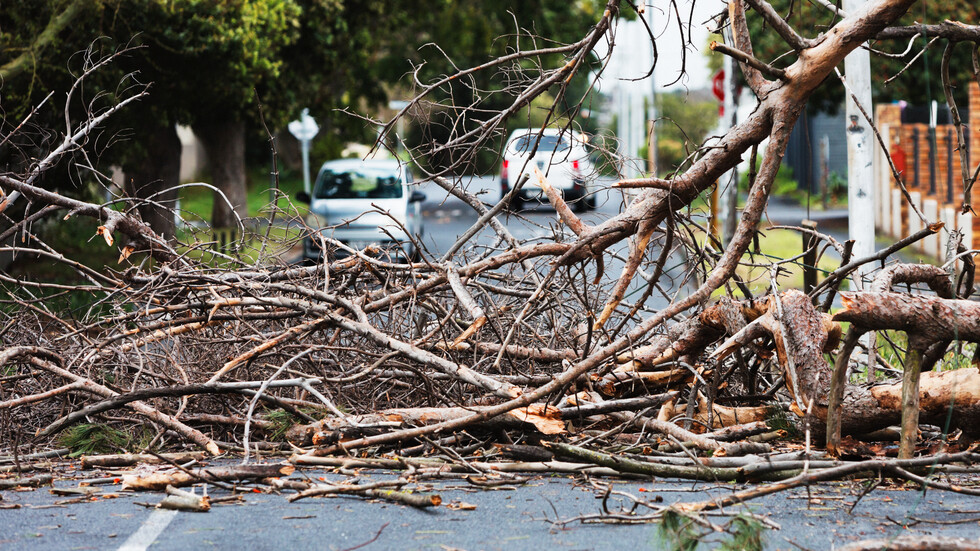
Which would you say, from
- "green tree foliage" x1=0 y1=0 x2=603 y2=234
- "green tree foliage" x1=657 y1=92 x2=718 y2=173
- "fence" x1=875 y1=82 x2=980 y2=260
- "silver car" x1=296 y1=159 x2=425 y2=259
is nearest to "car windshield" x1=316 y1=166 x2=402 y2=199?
"silver car" x1=296 y1=159 x2=425 y2=259

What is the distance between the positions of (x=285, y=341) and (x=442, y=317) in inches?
39.4

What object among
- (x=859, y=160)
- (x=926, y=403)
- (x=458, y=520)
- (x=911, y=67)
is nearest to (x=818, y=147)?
(x=911, y=67)

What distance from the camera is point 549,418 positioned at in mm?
5316

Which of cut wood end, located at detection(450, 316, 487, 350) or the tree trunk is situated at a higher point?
cut wood end, located at detection(450, 316, 487, 350)

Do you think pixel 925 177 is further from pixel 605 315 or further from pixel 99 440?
pixel 99 440

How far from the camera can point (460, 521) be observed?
171 inches

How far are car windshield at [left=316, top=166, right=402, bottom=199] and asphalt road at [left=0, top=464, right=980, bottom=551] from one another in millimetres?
13512

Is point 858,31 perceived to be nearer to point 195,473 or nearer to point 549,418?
point 549,418

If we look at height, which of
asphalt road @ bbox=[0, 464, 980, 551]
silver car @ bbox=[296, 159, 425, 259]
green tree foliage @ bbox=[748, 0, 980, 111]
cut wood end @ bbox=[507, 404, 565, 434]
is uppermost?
green tree foliage @ bbox=[748, 0, 980, 111]

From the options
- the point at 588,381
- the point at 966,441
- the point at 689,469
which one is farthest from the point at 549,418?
the point at 966,441

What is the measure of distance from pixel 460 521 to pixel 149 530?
1.28 m

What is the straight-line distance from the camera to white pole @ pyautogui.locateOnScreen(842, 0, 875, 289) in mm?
9039

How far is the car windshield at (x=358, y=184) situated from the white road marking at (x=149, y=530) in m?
13.8

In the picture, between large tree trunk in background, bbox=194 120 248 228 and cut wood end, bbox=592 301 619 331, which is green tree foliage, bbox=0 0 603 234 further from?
cut wood end, bbox=592 301 619 331
